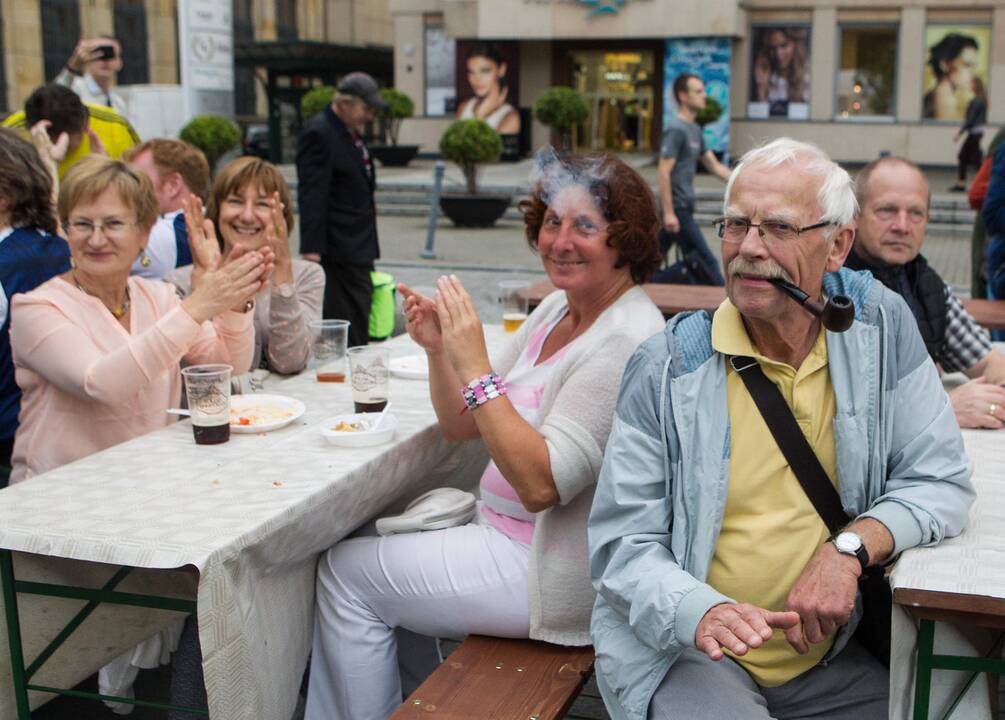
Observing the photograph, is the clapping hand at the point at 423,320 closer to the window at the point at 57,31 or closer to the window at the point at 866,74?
the window at the point at 866,74

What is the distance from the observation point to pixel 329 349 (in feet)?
12.4

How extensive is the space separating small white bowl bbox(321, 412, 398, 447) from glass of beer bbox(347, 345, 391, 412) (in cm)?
12

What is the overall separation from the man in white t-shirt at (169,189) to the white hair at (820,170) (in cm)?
336

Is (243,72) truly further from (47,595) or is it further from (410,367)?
(47,595)

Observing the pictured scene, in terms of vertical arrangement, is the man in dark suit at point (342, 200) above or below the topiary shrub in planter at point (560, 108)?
below

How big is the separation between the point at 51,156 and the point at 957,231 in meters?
13.9

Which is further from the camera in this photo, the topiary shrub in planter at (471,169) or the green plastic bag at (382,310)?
the topiary shrub in planter at (471,169)

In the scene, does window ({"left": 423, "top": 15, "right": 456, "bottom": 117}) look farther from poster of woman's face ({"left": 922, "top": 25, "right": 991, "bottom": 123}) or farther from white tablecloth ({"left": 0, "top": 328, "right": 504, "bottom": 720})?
white tablecloth ({"left": 0, "top": 328, "right": 504, "bottom": 720})

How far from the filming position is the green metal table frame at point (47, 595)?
2.40 metres

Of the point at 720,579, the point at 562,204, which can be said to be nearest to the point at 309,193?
the point at 562,204

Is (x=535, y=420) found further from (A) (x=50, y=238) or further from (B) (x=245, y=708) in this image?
(A) (x=50, y=238)

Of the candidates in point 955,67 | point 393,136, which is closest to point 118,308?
point 393,136

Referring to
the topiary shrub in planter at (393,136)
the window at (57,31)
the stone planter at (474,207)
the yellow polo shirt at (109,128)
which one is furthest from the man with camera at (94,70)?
the window at (57,31)

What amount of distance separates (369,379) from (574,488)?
32.6 inches
